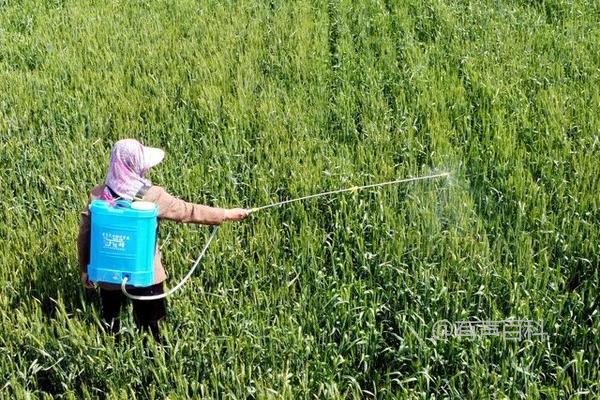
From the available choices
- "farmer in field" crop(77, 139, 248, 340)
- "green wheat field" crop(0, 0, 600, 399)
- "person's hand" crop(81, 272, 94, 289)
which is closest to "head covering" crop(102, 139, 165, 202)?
"farmer in field" crop(77, 139, 248, 340)

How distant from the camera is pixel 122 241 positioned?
8.55 ft

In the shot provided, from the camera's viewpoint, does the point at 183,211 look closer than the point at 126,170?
No

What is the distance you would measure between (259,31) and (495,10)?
200cm

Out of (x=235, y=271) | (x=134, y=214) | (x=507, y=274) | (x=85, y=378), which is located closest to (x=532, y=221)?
(x=507, y=274)

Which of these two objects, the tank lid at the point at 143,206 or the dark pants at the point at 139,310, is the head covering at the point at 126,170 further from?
the dark pants at the point at 139,310

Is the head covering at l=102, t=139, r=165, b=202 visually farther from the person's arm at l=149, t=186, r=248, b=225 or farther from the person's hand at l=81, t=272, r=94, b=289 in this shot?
the person's hand at l=81, t=272, r=94, b=289

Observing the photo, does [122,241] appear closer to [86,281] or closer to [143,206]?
[143,206]

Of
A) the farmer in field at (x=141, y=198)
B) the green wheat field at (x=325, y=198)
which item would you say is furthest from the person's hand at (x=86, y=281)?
the green wheat field at (x=325, y=198)

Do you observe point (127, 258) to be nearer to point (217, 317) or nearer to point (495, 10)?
point (217, 317)


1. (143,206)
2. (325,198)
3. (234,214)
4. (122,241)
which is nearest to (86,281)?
(122,241)

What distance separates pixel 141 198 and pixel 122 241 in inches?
8.4

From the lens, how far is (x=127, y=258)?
2.63m

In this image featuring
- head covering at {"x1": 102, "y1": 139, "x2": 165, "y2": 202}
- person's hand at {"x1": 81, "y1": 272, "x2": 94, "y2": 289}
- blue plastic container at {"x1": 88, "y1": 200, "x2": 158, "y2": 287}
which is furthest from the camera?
person's hand at {"x1": 81, "y1": 272, "x2": 94, "y2": 289}

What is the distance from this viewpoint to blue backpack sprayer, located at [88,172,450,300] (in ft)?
8.48
